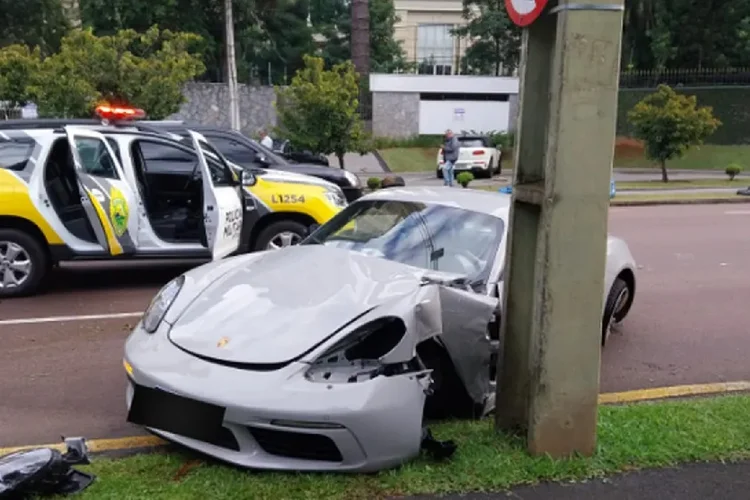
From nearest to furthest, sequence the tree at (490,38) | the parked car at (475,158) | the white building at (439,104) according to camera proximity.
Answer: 1. the parked car at (475,158)
2. the white building at (439,104)
3. the tree at (490,38)

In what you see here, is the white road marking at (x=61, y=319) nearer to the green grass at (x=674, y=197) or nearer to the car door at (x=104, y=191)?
the car door at (x=104, y=191)

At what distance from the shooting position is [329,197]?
32.3 ft

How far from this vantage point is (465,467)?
3.97 meters

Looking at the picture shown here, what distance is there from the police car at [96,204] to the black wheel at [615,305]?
4.02 m

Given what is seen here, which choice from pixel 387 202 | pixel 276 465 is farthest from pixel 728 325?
pixel 276 465

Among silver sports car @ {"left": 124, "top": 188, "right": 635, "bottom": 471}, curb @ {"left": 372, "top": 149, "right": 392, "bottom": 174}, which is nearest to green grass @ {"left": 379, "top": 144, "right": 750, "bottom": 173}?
curb @ {"left": 372, "top": 149, "right": 392, "bottom": 174}

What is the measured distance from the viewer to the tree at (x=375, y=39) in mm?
57747

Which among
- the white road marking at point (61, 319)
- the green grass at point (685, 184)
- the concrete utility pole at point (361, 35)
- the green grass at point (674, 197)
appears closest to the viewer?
the white road marking at point (61, 319)

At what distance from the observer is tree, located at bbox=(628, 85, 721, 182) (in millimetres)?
25422

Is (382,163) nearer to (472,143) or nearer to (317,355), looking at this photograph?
(472,143)

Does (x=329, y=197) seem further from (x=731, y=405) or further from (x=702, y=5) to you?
(x=702, y=5)

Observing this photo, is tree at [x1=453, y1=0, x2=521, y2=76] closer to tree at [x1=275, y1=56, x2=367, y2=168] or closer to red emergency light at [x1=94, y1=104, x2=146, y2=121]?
tree at [x1=275, y1=56, x2=367, y2=168]

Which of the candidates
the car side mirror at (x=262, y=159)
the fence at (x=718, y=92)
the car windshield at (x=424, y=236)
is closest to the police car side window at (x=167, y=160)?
the car windshield at (x=424, y=236)

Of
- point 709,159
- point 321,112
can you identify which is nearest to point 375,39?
point 709,159
